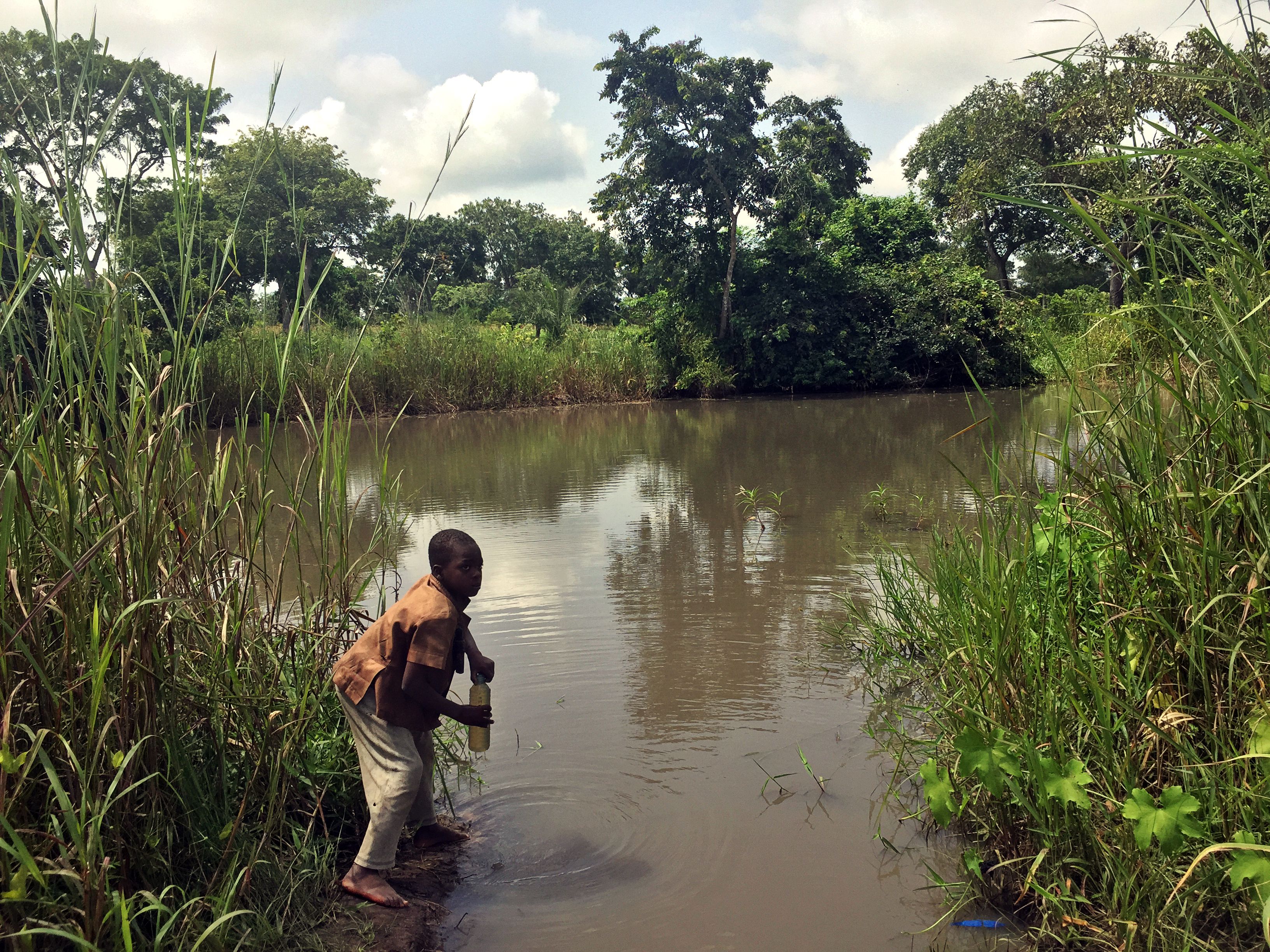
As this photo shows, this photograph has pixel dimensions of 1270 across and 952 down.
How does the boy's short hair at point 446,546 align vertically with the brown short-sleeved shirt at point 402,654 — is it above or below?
above

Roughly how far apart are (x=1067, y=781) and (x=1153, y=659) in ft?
1.49

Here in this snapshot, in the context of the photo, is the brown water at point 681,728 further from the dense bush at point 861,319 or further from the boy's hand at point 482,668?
the dense bush at point 861,319

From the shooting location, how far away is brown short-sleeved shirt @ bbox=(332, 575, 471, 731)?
2.71 m

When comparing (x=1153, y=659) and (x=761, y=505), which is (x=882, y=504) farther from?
(x=1153, y=659)

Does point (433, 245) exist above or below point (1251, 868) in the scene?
above

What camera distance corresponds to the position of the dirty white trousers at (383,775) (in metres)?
2.69

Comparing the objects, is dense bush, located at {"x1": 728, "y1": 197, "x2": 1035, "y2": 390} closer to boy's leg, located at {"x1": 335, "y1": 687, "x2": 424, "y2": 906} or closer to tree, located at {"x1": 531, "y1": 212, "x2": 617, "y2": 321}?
Answer: tree, located at {"x1": 531, "y1": 212, "x2": 617, "y2": 321}

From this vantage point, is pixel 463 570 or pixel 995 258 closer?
pixel 463 570

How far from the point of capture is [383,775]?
273 centimetres

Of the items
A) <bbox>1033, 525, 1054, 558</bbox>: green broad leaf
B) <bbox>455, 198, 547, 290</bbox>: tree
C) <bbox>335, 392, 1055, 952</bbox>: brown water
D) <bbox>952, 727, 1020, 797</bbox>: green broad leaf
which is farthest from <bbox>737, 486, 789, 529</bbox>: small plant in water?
<bbox>455, 198, 547, 290</bbox>: tree

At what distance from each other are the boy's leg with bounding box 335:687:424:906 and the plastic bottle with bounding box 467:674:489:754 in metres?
0.22

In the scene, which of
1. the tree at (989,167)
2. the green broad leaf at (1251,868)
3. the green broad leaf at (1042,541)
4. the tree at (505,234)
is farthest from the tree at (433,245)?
the green broad leaf at (1251,868)

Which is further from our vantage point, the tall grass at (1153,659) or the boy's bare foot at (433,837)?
the boy's bare foot at (433,837)

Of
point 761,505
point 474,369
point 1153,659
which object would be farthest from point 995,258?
point 1153,659
